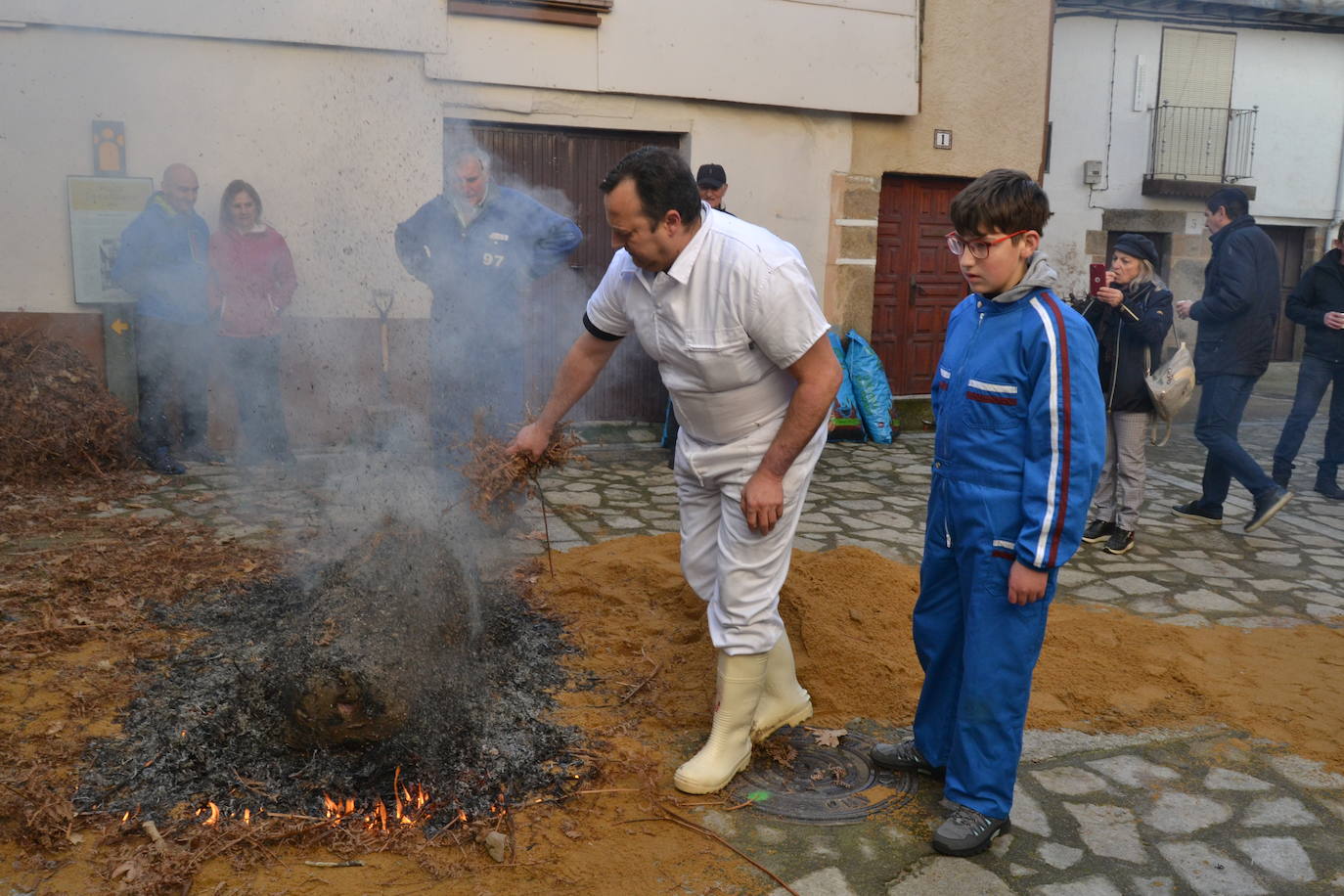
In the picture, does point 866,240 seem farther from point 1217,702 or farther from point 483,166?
point 1217,702

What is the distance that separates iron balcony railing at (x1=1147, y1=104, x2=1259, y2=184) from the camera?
569 inches

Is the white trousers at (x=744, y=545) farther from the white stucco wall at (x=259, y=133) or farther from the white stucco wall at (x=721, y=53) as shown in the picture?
the white stucco wall at (x=721, y=53)

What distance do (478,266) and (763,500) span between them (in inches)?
132

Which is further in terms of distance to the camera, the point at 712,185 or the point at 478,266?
the point at 712,185

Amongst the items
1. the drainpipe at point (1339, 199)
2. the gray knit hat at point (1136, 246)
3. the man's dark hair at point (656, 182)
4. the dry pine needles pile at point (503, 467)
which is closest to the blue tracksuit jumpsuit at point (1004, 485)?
the man's dark hair at point (656, 182)

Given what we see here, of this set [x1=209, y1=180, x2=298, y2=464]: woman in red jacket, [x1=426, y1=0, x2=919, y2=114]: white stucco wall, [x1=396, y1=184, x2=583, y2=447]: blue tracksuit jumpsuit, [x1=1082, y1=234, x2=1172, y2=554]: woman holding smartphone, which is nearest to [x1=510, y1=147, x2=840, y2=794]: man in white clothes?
[x1=396, y1=184, x2=583, y2=447]: blue tracksuit jumpsuit

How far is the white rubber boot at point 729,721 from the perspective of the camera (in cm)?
334

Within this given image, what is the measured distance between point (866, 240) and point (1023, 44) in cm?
275

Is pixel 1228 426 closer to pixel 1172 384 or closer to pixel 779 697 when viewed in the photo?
pixel 1172 384

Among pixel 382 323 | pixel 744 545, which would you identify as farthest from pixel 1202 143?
pixel 744 545

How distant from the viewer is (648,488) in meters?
7.60

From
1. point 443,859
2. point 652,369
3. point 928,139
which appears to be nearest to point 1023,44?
point 928,139

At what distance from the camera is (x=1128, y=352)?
6168mm

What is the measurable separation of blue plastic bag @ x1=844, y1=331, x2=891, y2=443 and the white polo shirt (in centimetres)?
666
